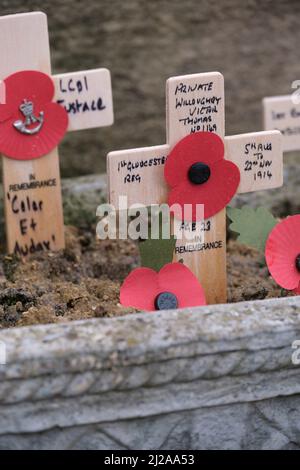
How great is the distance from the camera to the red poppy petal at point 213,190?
1750 millimetres

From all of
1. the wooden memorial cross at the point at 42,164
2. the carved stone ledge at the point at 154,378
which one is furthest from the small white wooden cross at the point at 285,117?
the carved stone ledge at the point at 154,378

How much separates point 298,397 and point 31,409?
0.48 metres

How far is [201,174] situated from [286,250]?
0.23 m

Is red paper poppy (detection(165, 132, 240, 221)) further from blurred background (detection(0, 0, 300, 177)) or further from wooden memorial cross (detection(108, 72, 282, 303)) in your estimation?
blurred background (detection(0, 0, 300, 177))

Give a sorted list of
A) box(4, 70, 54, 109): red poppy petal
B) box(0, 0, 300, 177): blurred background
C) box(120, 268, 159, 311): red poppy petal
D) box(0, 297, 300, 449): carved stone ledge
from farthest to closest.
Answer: box(0, 0, 300, 177): blurred background, box(4, 70, 54, 109): red poppy petal, box(120, 268, 159, 311): red poppy petal, box(0, 297, 300, 449): carved stone ledge

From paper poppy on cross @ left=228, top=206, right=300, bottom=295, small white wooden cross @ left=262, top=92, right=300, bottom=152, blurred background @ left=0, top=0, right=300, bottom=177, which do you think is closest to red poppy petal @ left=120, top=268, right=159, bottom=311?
paper poppy on cross @ left=228, top=206, right=300, bottom=295

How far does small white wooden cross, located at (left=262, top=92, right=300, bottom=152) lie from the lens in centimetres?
230

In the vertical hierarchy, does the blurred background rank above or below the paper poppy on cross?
above

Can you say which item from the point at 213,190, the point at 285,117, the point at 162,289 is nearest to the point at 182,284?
the point at 162,289

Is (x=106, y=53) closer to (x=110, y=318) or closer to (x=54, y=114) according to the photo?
(x=54, y=114)

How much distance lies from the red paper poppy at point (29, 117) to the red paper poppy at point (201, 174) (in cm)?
38

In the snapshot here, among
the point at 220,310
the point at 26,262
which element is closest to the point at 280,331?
the point at 220,310

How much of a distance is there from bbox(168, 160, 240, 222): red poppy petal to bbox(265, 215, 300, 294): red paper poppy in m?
0.12

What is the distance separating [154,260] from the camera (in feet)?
5.63
